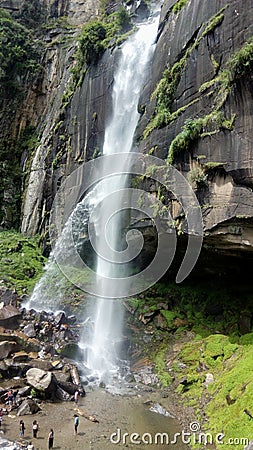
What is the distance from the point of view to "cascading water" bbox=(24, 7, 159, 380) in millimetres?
19484

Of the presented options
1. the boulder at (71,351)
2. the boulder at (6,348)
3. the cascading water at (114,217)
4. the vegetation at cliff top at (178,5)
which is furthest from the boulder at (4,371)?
the vegetation at cliff top at (178,5)

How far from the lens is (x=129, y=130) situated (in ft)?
72.7

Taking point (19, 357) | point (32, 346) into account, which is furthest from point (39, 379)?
point (32, 346)

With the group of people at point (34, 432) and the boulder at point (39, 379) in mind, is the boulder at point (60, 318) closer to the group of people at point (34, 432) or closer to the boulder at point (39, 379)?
the boulder at point (39, 379)

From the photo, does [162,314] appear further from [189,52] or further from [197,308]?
[189,52]

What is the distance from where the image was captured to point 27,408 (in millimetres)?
12047

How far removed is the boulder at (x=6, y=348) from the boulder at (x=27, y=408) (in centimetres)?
317

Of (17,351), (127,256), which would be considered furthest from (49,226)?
(17,351)

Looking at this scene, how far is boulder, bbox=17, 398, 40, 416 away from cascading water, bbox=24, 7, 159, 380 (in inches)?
220

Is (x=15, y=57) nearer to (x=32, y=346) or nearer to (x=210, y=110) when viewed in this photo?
(x=210, y=110)

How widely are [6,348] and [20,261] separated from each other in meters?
10.3

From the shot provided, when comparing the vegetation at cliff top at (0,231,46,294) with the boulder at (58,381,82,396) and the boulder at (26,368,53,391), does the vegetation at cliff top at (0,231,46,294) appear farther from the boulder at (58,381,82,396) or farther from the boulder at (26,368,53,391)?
the boulder at (58,381,82,396)

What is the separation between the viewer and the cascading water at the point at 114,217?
19.5m

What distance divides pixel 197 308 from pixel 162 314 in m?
1.78
